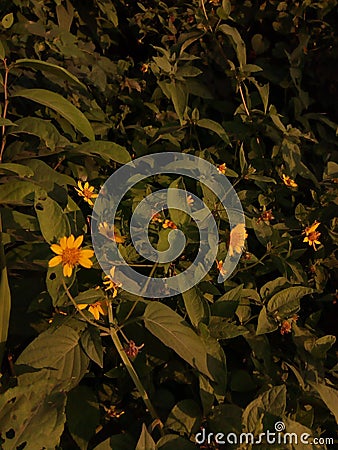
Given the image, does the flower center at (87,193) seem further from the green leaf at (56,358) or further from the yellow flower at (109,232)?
the green leaf at (56,358)

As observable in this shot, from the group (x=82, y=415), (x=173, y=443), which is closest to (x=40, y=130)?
(x=82, y=415)

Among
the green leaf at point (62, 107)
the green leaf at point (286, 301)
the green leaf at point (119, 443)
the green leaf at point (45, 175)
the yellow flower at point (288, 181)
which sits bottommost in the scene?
the green leaf at point (119, 443)

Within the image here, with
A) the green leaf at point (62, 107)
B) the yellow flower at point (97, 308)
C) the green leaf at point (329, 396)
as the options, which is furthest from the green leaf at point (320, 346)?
the green leaf at point (62, 107)

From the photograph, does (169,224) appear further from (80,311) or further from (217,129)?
(217,129)

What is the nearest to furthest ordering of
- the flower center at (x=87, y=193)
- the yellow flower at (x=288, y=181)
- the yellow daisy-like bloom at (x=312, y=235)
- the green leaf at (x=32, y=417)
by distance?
1. the green leaf at (x=32, y=417)
2. the flower center at (x=87, y=193)
3. the yellow daisy-like bloom at (x=312, y=235)
4. the yellow flower at (x=288, y=181)

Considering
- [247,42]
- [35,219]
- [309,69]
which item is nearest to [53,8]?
[247,42]

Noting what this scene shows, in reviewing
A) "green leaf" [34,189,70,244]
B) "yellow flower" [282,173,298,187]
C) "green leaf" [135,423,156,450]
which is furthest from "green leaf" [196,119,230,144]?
"green leaf" [135,423,156,450]

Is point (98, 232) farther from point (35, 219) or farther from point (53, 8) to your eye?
point (53, 8)

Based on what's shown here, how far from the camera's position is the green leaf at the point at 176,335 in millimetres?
1136

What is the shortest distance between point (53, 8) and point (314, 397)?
1.59m

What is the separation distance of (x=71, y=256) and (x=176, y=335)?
0.85 feet

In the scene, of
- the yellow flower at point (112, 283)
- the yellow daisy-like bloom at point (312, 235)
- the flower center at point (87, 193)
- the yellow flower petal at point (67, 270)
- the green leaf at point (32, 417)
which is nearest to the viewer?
the green leaf at point (32, 417)

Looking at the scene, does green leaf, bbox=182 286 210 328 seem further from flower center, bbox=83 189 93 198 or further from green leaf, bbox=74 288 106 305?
flower center, bbox=83 189 93 198

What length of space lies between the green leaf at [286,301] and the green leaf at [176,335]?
0.23 m
